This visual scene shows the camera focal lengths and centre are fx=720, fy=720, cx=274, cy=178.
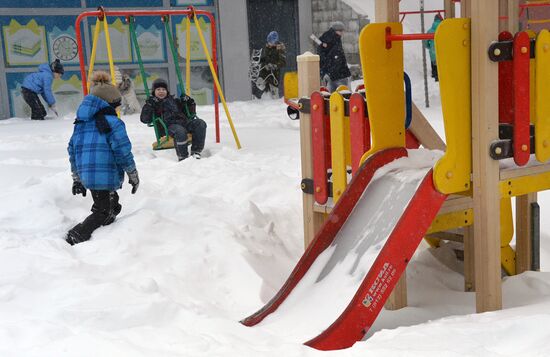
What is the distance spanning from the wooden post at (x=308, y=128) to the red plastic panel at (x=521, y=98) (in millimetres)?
1339

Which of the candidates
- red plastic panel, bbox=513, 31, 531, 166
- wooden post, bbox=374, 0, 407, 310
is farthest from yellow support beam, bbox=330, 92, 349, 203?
red plastic panel, bbox=513, 31, 531, 166

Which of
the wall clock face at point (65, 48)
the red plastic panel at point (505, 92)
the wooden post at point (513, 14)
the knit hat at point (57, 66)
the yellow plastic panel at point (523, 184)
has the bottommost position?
the yellow plastic panel at point (523, 184)

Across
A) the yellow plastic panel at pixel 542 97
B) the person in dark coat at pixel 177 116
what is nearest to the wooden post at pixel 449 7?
the yellow plastic panel at pixel 542 97

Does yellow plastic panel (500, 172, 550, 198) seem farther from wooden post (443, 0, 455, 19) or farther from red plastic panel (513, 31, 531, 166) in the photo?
wooden post (443, 0, 455, 19)

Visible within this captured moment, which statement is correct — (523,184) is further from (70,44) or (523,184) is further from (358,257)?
(70,44)

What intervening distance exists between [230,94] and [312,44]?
234cm

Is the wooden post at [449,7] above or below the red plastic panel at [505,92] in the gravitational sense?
above

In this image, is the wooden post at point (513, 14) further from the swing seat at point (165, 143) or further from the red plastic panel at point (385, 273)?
the swing seat at point (165, 143)

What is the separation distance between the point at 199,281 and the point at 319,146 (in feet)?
3.67

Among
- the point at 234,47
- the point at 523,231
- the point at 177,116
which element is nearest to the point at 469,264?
the point at 523,231

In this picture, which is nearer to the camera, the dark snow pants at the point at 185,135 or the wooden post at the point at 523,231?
the wooden post at the point at 523,231

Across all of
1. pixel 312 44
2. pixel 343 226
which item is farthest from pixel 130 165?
pixel 312 44

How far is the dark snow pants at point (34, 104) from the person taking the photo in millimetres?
13539

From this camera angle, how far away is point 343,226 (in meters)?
4.07
